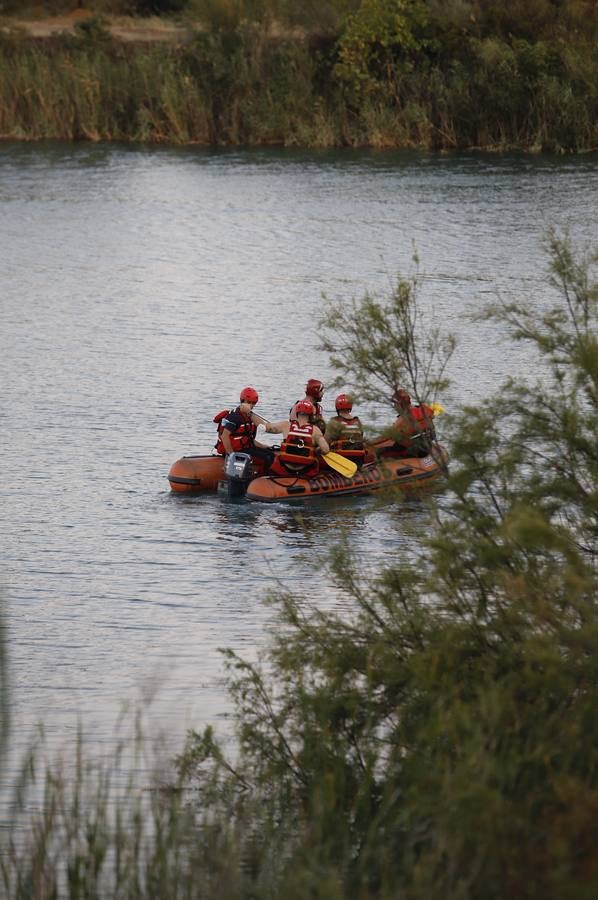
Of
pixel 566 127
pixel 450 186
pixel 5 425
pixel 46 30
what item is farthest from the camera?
pixel 46 30

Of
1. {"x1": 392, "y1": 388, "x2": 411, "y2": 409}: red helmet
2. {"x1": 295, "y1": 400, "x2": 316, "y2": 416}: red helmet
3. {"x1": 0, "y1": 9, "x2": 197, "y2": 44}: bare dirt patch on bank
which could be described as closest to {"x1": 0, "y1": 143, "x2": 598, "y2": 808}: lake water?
{"x1": 392, "y1": 388, "x2": 411, "y2": 409}: red helmet

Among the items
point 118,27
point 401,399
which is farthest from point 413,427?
point 118,27

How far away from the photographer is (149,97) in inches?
1663

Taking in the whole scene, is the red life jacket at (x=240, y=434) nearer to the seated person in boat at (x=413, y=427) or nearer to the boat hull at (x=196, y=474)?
the boat hull at (x=196, y=474)

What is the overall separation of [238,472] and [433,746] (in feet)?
30.7

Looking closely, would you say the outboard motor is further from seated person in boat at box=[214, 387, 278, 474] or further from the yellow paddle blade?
the yellow paddle blade

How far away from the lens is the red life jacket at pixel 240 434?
1664 centimetres

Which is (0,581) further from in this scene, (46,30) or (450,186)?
(46,30)

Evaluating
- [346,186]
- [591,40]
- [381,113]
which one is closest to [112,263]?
[346,186]

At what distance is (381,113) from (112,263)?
1164cm

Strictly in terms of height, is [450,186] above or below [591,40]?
below

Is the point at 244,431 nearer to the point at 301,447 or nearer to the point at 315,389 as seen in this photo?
the point at 301,447

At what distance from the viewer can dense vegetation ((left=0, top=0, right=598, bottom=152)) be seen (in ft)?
131

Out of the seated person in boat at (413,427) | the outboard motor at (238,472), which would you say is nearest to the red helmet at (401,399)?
the seated person in boat at (413,427)
